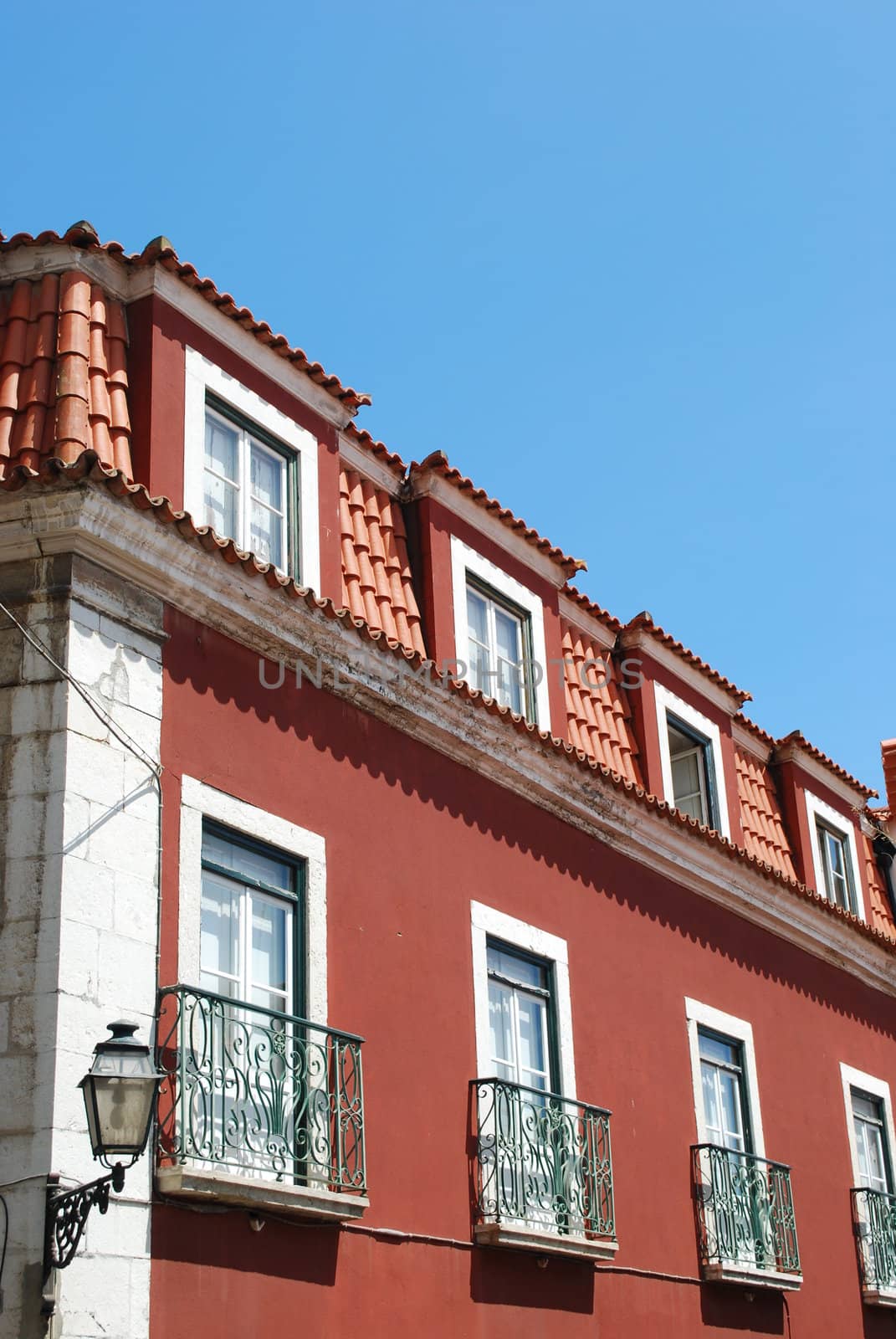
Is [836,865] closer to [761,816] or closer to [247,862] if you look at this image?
[761,816]

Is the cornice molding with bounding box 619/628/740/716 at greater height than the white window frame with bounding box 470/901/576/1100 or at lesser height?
greater

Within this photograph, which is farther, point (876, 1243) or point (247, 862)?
point (876, 1243)

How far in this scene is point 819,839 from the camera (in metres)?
16.9

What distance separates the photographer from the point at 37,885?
795cm

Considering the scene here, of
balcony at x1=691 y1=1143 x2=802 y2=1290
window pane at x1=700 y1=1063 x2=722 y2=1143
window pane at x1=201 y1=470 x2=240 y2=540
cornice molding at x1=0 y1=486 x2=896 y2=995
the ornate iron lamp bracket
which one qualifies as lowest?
the ornate iron lamp bracket

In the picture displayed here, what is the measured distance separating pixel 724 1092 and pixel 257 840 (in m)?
5.78

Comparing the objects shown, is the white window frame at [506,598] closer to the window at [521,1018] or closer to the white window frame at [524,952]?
the white window frame at [524,952]

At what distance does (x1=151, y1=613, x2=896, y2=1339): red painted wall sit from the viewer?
8859mm

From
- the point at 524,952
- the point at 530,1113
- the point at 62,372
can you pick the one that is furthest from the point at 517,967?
the point at 62,372

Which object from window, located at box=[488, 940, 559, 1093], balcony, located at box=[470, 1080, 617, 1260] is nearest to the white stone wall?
balcony, located at box=[470, 1080, 617, 1260]

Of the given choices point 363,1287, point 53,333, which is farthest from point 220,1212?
point 53,333

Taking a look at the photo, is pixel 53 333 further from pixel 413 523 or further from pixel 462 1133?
pixel 462 1133

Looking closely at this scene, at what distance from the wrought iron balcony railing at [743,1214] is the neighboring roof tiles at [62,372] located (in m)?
6.86

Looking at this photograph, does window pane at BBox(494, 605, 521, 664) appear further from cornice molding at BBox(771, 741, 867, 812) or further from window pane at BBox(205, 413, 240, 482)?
cornice molding at BBox(771, 741, 867, 812)
